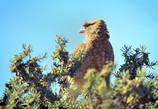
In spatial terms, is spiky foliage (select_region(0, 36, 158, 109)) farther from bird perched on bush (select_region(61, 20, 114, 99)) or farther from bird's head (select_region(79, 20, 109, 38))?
bird's head (select_region(79, 20, 109, 38))

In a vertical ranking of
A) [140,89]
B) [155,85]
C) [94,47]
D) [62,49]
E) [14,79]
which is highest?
[94,47]

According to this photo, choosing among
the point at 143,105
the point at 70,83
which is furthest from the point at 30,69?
the point at 143,105

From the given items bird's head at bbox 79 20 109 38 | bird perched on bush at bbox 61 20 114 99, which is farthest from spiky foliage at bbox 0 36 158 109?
bird's head at bbox 79 20 109 38

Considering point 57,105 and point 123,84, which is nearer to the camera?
point 123,84

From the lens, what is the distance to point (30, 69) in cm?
563

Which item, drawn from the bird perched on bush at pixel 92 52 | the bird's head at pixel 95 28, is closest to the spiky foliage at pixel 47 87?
the bird perched on bush at pixel 92 52

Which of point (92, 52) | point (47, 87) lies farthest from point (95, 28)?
point (47, 87)

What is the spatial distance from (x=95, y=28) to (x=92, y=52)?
3.41 feet

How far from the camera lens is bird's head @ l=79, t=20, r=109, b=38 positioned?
26.2ft

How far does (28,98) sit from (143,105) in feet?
6.88

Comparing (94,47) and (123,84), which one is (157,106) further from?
(94,47)

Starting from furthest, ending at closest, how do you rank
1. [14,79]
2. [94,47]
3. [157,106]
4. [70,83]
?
[94,47] < [70,83] < [14,79] < [157,106]

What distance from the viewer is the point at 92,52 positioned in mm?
7418

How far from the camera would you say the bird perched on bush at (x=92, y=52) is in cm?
720
